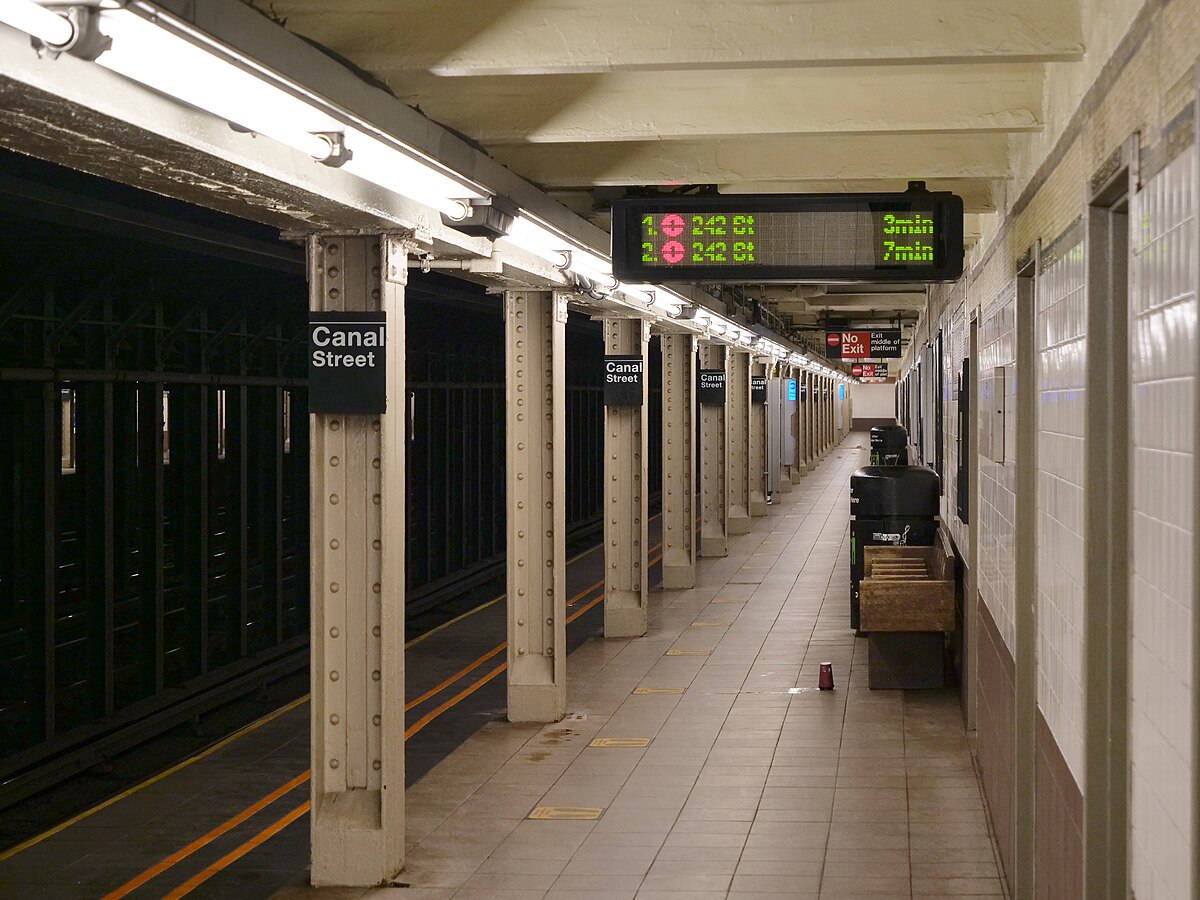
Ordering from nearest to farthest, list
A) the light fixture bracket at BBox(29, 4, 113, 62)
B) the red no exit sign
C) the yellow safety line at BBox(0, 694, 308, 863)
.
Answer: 1. the light fixture bracket at BBox(29, 4, 113, 62)
2. the yellow safety line at BBox(0, 694, 308, 863)
3. the red no exit sign

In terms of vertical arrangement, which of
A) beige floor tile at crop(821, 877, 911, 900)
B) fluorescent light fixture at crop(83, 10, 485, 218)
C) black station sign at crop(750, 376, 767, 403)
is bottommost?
beige floor tile at crop(821, 877, 911, 900)

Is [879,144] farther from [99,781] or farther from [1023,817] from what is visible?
[99,781]

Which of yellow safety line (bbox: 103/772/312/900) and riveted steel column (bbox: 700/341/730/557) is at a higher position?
riveted steel column (bbox: 700/341/730/557)

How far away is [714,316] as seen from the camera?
572 inches

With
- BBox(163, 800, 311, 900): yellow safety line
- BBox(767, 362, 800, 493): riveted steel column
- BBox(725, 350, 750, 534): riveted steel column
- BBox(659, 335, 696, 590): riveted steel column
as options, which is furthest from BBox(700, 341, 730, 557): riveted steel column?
BBox(163, 800, 311, 900): yellow safety line

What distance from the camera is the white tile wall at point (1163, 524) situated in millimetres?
2555

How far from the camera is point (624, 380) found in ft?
44.3

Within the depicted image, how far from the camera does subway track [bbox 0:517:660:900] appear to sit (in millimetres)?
7027

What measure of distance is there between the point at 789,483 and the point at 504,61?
2992 cm

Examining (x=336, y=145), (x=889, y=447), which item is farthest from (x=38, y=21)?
(x=889, y=447)

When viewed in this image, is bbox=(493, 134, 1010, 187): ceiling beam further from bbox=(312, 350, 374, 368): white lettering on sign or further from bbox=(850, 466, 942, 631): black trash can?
bbox=(850, 466, 942, 631): black trash can

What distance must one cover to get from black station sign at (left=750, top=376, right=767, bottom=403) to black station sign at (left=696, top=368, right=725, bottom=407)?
212 inches

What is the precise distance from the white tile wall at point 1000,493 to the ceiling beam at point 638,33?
5.16 feet

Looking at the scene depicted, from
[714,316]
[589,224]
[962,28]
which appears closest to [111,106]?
[962,28]
